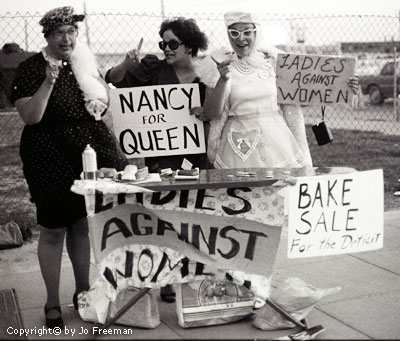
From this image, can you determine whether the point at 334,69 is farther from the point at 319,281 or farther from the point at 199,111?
the point at 319,281

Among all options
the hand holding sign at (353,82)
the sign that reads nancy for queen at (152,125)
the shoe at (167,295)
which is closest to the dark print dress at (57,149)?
the sign that reads nancy for queen at (152,125)

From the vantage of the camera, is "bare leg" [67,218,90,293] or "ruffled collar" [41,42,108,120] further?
"bare leg" [67,218,90,293]

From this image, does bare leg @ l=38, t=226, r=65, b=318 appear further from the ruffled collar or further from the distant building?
the distant building

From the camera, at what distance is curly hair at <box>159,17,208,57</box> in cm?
435

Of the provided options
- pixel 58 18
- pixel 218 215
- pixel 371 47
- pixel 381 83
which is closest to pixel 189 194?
pixel 218 215

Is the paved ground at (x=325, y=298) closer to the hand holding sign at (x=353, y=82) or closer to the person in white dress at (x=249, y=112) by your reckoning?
the person in white dress at (x=249, y=112)

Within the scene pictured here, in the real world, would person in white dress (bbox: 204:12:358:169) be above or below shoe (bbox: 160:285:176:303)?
above

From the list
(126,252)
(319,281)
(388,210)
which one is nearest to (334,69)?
(319,281)

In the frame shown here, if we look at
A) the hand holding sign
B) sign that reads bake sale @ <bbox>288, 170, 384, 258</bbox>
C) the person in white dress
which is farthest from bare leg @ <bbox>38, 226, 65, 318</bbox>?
the hand holding sign

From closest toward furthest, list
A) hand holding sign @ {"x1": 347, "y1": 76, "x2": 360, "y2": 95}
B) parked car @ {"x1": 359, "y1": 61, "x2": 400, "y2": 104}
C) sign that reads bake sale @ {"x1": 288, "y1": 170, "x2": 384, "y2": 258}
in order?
sign that reads bake sale @ {"x1": 288, "y1": 170, "x2": 384, "y2": 258}, hand holding sign @ {"x1": 347, "y1": 76, "x2": 360, "y2": 95}, parked car @ {"x1": 359, "y1": 61, "x2": 400, "y2": 104}

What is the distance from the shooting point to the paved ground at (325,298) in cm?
394

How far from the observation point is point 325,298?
4.47 metres

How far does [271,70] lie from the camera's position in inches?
175

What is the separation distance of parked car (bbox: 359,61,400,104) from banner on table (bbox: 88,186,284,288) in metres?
15.6
